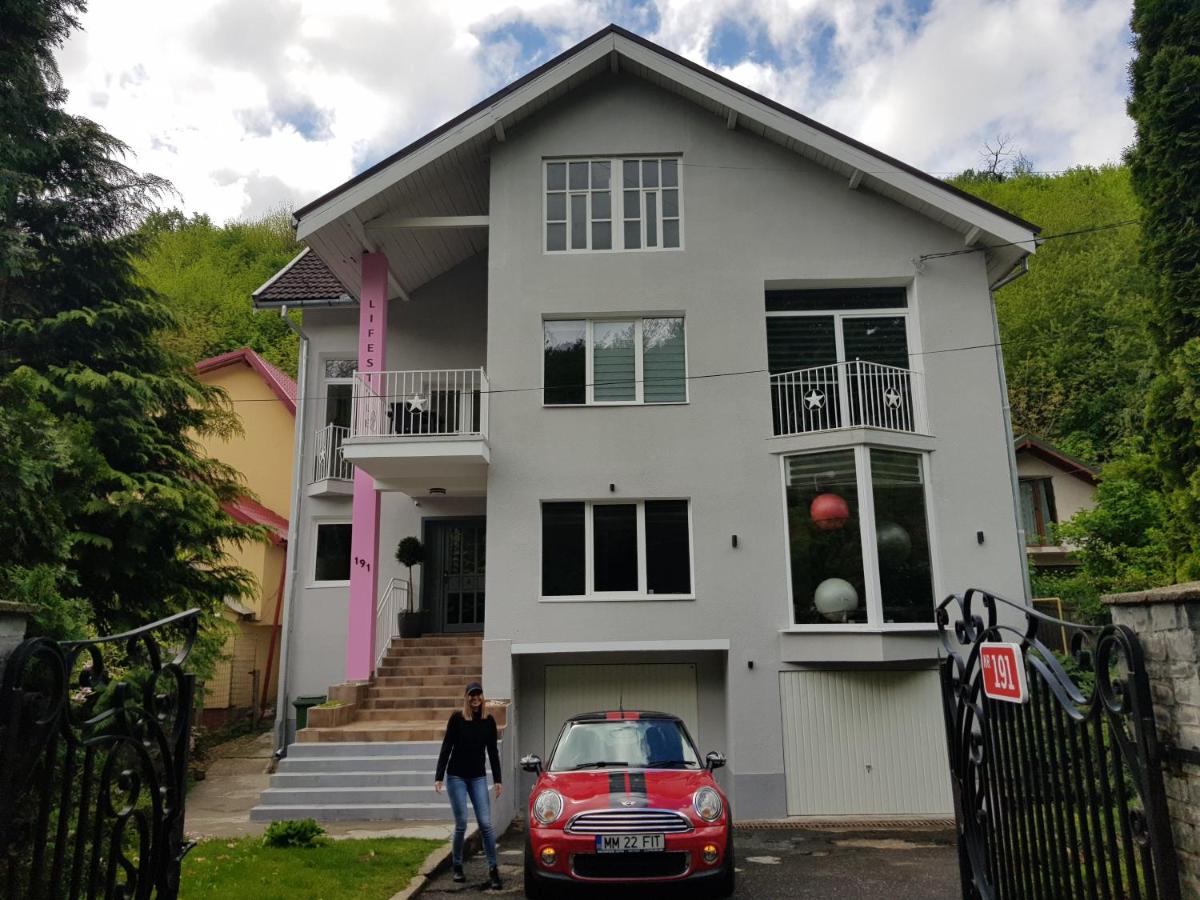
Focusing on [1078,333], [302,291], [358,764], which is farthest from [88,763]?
[1078,333]

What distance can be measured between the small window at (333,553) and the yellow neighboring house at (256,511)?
1.56m

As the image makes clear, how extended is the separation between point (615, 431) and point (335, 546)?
23.3ft

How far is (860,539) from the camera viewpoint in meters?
12.8

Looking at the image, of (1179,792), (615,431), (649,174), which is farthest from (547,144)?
(1179,792)

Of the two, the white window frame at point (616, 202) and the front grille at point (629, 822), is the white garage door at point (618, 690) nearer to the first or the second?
the front grille at point (629, 822)

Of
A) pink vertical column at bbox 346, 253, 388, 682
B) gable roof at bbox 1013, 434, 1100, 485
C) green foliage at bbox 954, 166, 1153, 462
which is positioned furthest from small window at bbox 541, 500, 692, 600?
green foliage at bbox 954, 166, 1153, 462

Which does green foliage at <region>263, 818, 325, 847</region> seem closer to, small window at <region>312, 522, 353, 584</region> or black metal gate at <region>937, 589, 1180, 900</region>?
black metal gate at <region>937, 589, 1180, 900</region>

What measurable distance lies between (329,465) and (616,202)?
25.2 ft

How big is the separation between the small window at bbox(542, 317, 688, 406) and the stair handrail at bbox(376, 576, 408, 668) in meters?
5.02

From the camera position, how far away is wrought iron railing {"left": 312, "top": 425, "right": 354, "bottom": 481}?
17344 mm

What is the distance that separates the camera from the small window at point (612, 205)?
47.4ft

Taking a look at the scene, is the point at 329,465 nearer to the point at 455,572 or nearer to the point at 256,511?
the point at 455,572

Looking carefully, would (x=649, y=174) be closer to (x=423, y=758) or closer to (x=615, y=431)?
(x=615, y=431)

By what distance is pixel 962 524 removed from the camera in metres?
13.2
